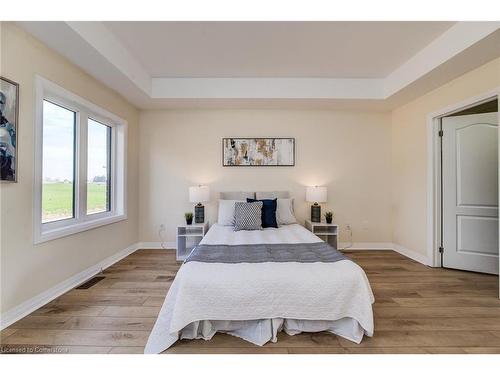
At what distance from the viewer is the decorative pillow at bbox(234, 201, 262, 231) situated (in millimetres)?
3404

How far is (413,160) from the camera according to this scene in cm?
388

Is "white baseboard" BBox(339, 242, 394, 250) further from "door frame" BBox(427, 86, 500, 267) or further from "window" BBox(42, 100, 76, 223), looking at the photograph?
"window" BBox(42, 100, 76, 223)

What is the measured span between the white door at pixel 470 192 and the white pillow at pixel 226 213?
294 cm

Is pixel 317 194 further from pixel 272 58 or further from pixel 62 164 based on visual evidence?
pixel 62 164

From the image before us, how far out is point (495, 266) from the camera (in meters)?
3.15

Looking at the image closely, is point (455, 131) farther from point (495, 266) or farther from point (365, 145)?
point (495, 266)

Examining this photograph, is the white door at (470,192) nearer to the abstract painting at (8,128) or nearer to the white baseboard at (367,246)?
the white baseboard at (367,246)

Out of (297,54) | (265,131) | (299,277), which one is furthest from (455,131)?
(299,277)

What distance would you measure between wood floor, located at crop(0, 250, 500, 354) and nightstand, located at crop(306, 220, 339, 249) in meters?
0.91

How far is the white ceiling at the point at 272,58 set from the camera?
249 cm

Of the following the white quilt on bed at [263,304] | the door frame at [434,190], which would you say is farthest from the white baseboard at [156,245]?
the door frame at [434,190]

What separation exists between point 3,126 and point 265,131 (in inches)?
128

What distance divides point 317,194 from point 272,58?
2.10 m

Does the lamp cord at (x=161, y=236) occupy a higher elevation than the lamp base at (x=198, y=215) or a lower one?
lower
